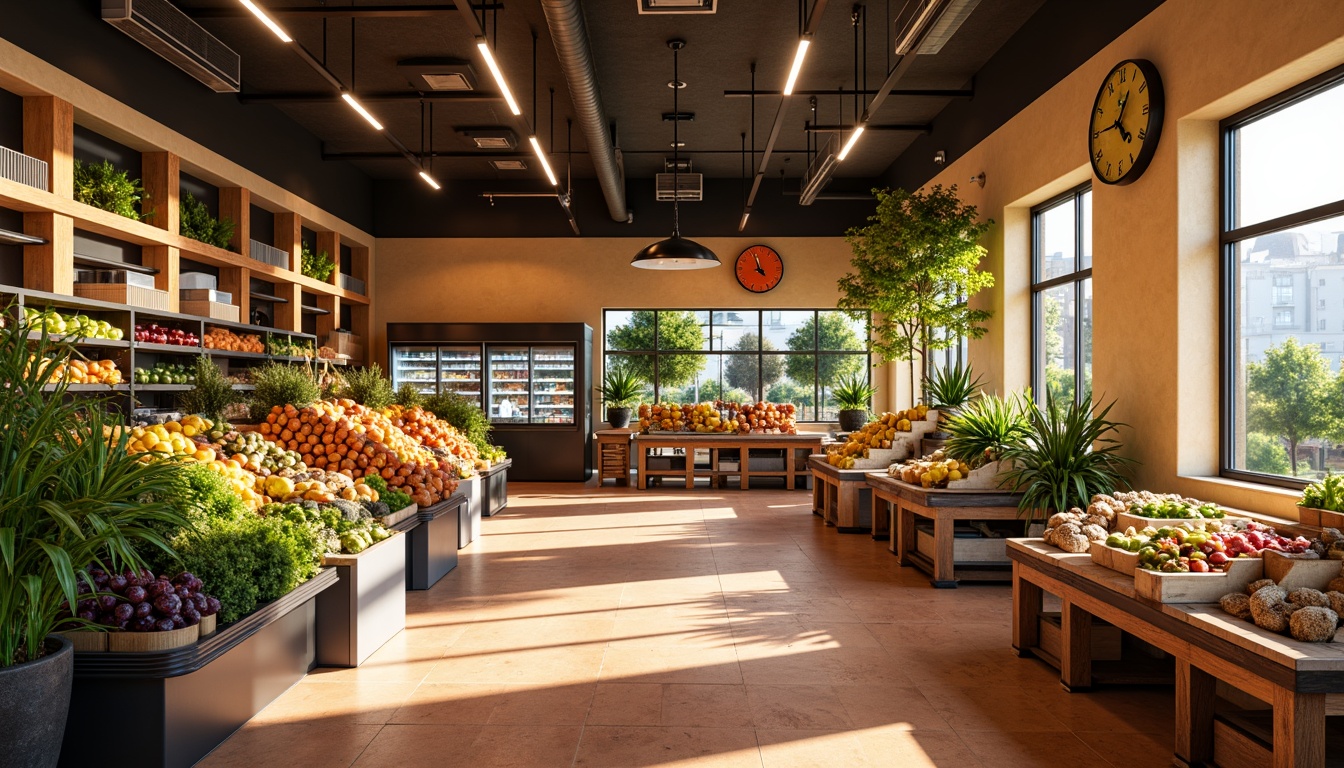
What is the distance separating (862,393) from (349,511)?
809 centimetres

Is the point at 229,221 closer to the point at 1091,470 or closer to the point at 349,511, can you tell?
the point at 349,511

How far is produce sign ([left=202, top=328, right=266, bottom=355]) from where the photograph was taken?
8578 millimetres

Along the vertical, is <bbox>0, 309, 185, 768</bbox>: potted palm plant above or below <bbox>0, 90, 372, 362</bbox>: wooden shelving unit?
below

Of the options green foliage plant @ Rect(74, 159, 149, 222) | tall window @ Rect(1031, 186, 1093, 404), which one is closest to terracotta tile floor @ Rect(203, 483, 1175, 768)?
tall window @ Rect(1031, 186, 1093, 404)

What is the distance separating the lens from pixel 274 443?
18.0 ft

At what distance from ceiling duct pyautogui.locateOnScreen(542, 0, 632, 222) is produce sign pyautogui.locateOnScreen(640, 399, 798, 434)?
307 centimetres

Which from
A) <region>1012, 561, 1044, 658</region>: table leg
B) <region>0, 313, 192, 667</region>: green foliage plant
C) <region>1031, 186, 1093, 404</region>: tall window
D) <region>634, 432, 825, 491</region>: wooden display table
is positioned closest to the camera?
<region>0, 313, 192, 667</region>: green foliage plant

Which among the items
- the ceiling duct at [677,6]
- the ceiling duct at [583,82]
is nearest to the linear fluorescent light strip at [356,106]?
the ceiling duct at [583,82]

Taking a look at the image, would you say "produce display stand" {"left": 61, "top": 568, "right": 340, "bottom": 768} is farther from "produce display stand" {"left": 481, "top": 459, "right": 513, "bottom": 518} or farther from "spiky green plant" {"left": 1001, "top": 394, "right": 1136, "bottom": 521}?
"produce display stand" {"left": 481, "top": 459, "right": 513, "bottom": 518}

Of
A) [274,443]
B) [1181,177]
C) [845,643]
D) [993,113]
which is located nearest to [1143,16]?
[1181,177]

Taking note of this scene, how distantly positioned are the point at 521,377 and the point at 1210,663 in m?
10.8

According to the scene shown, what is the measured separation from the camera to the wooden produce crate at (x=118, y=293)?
6.89m

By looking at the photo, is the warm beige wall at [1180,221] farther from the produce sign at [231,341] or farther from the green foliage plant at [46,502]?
the produce sign at [231,341]

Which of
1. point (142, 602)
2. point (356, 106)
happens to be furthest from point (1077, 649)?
point (356, 106)
